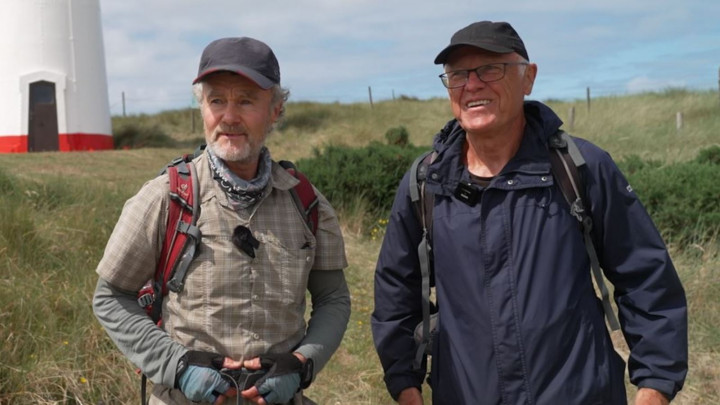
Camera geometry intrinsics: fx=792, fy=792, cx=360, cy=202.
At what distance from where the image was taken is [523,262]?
2.53 m

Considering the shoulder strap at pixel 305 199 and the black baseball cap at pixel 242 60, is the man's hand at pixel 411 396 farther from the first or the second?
the black baseball cap at pixel 242 60

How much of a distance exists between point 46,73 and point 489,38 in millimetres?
17020

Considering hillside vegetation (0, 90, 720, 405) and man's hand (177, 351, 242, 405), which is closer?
man's hand (177, 351, 242, 405)

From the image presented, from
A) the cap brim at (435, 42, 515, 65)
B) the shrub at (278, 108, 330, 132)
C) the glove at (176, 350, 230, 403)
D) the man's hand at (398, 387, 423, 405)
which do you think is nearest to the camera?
the glove at (176, 350, 230, 403)

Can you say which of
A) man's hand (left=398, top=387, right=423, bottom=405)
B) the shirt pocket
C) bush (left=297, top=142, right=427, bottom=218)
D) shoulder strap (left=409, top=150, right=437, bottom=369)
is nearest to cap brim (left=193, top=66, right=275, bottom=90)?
the shirt pocket

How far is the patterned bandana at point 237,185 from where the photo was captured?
8.30ft

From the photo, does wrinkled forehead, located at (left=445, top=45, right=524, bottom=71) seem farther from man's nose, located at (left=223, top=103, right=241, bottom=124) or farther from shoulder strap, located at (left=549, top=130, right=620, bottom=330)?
man's nose, located at (left=223, top=103, right=241, bottom=124)

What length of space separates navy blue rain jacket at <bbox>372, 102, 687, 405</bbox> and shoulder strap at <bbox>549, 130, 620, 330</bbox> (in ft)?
0.07

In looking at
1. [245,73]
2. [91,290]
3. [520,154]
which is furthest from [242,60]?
[91,290]

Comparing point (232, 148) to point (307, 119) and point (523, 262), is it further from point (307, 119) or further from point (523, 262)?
point (307, 119)

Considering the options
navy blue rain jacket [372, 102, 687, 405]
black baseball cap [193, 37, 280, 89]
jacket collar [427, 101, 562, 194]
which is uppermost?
black baseball cap [193, 37, 280, 89]

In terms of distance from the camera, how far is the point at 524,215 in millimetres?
2543

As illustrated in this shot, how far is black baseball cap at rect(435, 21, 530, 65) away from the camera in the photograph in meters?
2.62

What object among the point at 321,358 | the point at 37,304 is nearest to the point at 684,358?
the point at 321,358
